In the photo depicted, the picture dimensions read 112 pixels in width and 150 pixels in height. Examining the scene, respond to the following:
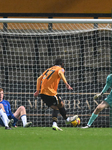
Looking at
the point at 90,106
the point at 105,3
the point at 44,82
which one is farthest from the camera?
the point at 105,3

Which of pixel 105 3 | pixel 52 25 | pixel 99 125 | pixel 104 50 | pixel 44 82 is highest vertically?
pixel 105 3

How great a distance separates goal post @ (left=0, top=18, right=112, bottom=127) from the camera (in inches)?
390

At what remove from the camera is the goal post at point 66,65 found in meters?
9.90

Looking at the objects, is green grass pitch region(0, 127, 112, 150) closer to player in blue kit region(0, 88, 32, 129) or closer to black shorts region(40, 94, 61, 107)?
black shorts region(40, 94, 61, 107)

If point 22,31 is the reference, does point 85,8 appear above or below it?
above

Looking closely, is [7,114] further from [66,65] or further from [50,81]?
[66,65]

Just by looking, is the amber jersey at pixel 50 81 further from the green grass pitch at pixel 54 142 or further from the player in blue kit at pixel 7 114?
the green grass pitch at pixel 54 142

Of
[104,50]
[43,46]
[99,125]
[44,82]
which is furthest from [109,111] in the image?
[44,82]

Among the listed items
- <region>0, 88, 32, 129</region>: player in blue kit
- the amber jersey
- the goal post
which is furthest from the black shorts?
the goal post

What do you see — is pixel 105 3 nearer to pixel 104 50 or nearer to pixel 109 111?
pixel 104 50

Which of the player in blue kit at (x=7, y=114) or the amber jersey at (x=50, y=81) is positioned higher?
the amber jersey at (x=50, y=81)

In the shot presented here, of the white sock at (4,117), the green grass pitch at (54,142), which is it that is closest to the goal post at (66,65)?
the white sock at (4,117)

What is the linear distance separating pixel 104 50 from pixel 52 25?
1631 millimetres

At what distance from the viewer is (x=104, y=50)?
32.7 feet
